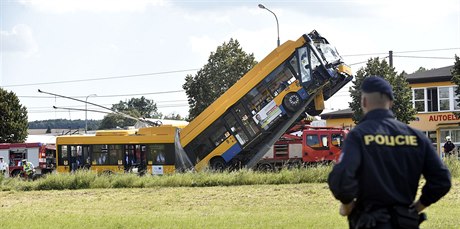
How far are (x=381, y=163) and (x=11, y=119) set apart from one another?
5253cm

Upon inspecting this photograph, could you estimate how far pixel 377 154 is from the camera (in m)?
4.88

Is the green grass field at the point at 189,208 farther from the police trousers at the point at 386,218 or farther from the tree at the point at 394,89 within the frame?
the tree at the point at 394,89

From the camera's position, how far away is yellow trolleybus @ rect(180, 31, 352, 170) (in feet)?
81.0

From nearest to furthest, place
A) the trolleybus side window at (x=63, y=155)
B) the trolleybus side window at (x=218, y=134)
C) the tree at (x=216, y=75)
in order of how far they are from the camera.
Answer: the trolleybus side window at (x=218, y=134) → the trolleybus side window at (x=63, y=155) → the tree at (x=216, y=75)

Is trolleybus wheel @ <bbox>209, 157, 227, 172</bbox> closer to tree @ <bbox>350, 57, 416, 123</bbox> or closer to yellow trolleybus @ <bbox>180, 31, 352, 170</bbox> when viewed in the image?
yellow trolleybus @ <bbox>180, 31, 352, 170</bbox>

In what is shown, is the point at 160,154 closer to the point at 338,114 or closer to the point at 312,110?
the point at 312,110

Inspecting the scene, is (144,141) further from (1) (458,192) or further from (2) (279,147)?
(1) (458,192)

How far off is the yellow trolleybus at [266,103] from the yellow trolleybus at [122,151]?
1654mm

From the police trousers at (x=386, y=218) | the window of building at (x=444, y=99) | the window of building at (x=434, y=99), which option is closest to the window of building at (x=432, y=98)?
the window of building at (x=434, y=99)

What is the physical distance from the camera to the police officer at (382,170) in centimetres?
482

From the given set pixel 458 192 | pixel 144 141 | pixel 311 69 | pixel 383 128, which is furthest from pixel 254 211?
pixel 144 141

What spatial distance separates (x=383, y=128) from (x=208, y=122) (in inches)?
837

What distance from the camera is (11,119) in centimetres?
5419

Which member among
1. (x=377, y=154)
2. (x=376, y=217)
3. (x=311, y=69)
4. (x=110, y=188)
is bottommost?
(x=110, y=188)
